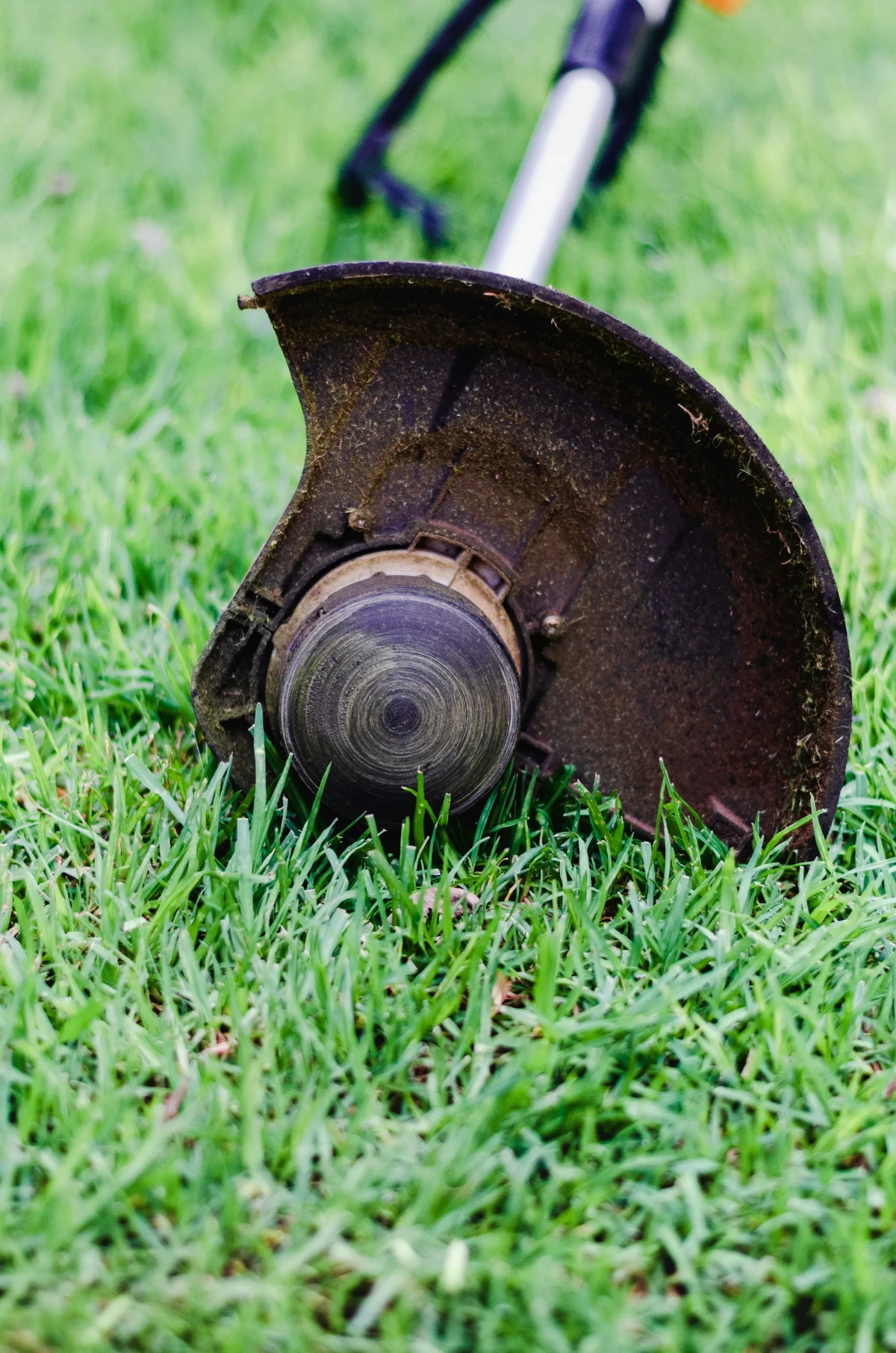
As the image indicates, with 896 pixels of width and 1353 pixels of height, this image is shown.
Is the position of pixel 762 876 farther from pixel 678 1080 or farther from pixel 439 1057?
pixel 439 1057

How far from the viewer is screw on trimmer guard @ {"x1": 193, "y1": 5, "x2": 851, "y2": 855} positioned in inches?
50.6

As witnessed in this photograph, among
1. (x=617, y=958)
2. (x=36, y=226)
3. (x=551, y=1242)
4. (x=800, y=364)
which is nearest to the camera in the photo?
(x=551, y=1242)

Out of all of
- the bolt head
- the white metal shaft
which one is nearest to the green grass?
the bolt head

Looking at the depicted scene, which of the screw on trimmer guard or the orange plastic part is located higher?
the orange plastic part

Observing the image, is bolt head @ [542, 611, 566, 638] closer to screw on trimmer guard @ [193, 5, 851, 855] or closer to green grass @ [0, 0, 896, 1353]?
screw on trimmer guard @ [193, 5, 851, 855]

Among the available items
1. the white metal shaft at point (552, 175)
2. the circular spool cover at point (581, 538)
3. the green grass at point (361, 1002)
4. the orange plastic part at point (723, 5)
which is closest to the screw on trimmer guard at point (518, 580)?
the circular spool cover at point (581, 538)

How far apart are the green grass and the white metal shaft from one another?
2.23 ft

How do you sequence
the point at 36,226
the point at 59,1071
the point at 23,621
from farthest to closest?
the point at 36,226 < the point at 23,621 < the point at 59,1071

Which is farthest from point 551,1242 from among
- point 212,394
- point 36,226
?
point 36,226

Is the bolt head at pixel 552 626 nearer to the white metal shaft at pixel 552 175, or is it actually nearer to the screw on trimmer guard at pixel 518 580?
the screw on trimmer guard at pixel 518 580

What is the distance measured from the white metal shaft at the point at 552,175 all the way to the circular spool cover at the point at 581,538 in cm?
49

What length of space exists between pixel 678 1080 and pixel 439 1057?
265 mm

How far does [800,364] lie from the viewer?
2504 mm

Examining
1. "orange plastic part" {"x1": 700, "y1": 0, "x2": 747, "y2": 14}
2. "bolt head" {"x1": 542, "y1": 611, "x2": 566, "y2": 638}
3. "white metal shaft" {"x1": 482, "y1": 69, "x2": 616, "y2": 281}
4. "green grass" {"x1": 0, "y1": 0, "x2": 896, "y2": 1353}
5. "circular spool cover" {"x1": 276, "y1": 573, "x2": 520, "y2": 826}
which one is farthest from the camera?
"orange plastic part" {"x1": 700, "y1": 0, "x2": 747, "y2": 14}
